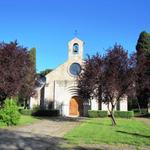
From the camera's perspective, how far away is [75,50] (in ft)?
141

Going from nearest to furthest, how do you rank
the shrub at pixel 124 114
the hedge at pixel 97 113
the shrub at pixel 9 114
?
the shrub at pixel 9 114, the shrub at pixel 124 114, the hedge at pixel 97 113

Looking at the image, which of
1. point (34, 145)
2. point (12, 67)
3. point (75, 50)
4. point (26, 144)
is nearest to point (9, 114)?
point (12, 67)

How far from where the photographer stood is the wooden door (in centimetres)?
4241

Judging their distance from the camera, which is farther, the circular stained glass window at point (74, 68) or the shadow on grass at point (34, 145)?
the circular stained glass window at point (74, 68)

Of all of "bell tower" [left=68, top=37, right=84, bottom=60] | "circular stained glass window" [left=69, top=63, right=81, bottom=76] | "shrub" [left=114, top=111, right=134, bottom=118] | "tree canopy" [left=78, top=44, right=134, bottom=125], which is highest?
"bell tower" [left=68, top=37, right=84, bottom=60]

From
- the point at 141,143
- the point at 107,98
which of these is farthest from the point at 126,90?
the point at 141,143

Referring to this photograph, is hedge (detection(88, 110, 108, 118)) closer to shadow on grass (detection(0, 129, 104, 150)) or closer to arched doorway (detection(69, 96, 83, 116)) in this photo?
arched doorway (detection(69, 96, 83, 116))

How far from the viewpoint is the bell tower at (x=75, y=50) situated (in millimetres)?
42688

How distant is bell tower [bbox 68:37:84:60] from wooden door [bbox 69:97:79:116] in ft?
17.4

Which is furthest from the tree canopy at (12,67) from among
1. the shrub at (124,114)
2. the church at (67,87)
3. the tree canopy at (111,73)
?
the church at (67,87)

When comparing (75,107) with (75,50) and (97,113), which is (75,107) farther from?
(75,50)

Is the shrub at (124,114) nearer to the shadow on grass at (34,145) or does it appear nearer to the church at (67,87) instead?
the church at (67,87)

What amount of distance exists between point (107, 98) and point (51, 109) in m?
15.7

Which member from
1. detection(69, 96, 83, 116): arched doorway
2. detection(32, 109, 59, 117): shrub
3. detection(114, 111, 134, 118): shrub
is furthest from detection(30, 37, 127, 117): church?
detection(114, 111, 134, 118): shrub
